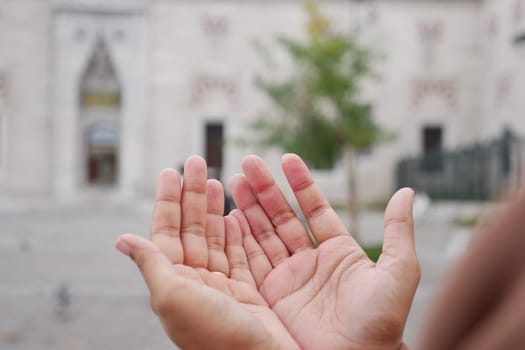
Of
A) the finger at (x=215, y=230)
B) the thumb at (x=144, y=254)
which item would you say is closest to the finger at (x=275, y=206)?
the finger at (x=215, y=230)

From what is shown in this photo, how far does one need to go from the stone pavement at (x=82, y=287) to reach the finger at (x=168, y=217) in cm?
255

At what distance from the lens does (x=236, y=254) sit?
1.72 metres

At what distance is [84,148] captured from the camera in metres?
17.7

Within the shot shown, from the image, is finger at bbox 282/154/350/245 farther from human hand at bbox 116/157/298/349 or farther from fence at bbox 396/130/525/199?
fence at bbox 396/130/525/199

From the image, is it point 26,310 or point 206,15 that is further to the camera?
point 206,15

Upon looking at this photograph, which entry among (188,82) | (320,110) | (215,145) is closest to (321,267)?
(320,110)

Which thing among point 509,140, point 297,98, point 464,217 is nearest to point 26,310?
point 297,98

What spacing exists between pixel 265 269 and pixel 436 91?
57.2 ft

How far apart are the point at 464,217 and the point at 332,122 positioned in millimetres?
5690

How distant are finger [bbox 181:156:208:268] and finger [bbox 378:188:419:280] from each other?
50 centimetres

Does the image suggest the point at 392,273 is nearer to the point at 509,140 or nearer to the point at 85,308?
the point at 85,308

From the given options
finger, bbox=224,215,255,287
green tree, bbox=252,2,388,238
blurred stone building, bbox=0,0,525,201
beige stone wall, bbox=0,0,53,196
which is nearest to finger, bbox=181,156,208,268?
finger, bbox=224,215,255,287

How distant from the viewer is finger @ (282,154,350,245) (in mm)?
1749

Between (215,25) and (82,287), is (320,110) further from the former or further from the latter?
(215,25)
